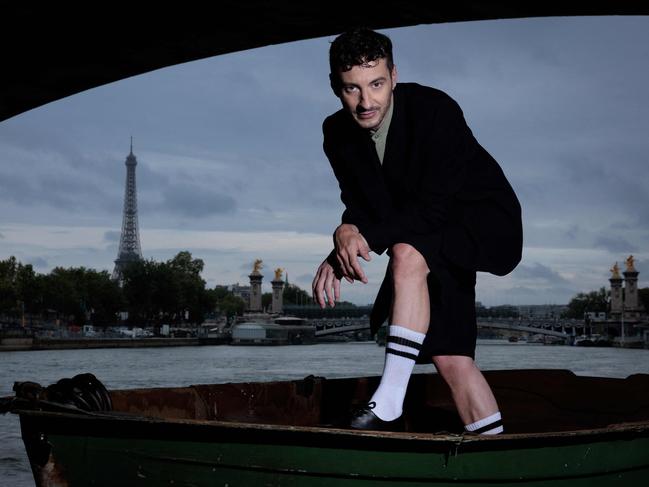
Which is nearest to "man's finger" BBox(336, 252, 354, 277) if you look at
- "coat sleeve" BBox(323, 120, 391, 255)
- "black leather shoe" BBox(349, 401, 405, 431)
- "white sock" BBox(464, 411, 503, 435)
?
"coat sleeve" BBox(323, 120, 391, 255)

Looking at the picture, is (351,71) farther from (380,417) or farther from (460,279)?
(380,417)

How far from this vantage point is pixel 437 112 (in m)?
2.98

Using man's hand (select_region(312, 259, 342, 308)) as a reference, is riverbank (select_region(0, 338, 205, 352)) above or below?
below

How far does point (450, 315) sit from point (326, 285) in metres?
0.44

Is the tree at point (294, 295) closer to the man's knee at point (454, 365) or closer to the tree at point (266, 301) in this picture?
the tree at point (266, 301)

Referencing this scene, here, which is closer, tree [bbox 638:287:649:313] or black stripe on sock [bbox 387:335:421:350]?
black stripe on sock [bbox 387:335:421:350]

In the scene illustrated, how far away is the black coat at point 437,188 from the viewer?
291 centimetres

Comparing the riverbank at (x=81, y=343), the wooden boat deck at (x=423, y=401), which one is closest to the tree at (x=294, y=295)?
the riverbank at (x=81, y=343)

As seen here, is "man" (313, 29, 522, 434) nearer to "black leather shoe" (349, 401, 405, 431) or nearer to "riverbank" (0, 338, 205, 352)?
"black leather shoe" (349, 401, 405, 431)

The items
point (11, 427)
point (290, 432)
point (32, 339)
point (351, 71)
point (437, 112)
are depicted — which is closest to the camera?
point (290, 432)

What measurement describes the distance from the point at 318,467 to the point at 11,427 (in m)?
13.7

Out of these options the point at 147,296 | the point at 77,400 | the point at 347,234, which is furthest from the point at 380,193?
the point at 147,296

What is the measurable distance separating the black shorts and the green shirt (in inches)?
15.2

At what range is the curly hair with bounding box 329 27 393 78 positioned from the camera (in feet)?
9.01
